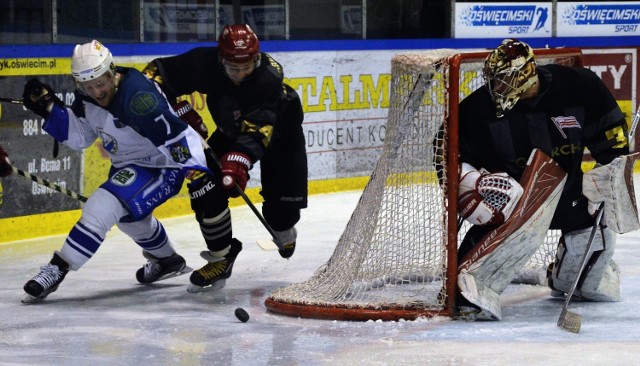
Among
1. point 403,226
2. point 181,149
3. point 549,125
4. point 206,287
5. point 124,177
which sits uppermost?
point 549,125

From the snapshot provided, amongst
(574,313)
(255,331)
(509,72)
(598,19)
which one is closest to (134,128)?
(255,331)

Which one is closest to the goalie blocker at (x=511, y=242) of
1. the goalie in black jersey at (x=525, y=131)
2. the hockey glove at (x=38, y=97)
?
the goalie in black jersey at (x=525, y=131)

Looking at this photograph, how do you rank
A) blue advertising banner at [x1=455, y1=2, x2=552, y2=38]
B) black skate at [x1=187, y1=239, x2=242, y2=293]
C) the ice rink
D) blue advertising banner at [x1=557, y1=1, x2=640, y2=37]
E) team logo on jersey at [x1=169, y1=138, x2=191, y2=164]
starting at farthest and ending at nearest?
blue advertising banner at [x1=557, y1=1, x2=640, y2=37] < blue advertising banner at [x1=455, y1=2, x2=552, y2=38] < black skate at [x1=187, y1=239, x2=242, y2=293] < team logo on jersey at [x1=169, y1=138, x2=191, y2=164] < the ice rink

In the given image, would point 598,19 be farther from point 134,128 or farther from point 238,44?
point 134,128

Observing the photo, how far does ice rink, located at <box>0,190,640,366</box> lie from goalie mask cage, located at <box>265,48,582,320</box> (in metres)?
0.12

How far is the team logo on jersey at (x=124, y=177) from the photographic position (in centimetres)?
477

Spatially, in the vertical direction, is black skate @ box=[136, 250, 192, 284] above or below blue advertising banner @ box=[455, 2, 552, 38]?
below

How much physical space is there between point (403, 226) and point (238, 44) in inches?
34.1

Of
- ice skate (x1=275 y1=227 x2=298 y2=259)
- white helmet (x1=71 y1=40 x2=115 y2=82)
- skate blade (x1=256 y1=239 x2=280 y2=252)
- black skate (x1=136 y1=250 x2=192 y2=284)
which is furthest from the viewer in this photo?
skate blade (x1=256 y1=239 x2=280 y2=252)

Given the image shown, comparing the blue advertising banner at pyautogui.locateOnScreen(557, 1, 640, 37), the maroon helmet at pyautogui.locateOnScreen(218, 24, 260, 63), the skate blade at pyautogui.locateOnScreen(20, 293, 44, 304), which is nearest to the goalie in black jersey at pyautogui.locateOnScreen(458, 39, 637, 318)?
the maroon helmet at pyautogui.locateOnScreen(218, 24, 260, 63)

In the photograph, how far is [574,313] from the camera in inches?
173

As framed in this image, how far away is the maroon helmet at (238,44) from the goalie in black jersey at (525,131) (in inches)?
31.8

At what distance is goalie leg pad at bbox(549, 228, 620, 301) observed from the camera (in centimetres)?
460

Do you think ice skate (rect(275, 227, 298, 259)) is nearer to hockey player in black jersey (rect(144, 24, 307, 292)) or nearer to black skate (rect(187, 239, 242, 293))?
hockey player in black jersey (rect(144, 24, 307, 292))
